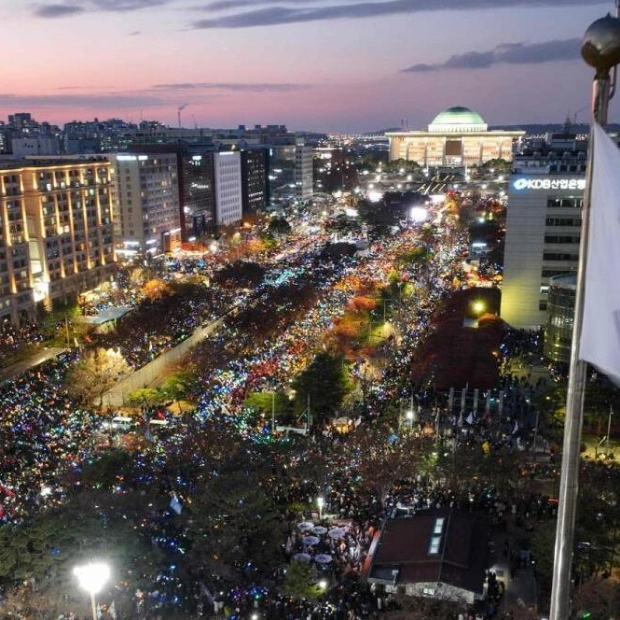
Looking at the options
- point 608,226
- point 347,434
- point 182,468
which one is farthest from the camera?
point 347,434

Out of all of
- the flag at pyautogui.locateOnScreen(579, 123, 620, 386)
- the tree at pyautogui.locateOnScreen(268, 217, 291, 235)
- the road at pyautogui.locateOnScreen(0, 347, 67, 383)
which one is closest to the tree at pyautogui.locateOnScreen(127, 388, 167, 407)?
the road at pyautogui.locateOnScreen(0, 347, 67, 383)

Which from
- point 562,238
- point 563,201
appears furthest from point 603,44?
point 562,238

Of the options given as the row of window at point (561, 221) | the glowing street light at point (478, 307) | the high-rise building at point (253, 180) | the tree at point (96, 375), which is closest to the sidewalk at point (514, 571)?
the tree at point (96, 375)

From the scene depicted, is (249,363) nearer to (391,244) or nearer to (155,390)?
(155,390)

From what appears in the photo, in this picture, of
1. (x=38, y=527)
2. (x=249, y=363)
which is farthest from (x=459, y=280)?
(x=38, y=527)

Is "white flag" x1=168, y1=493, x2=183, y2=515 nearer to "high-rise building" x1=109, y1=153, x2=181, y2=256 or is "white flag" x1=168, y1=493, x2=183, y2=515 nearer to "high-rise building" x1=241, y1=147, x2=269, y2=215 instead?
"high-rise building" x1=109, y1=153, x2=181, y2=256

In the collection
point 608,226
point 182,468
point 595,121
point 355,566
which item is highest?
point 595,121
